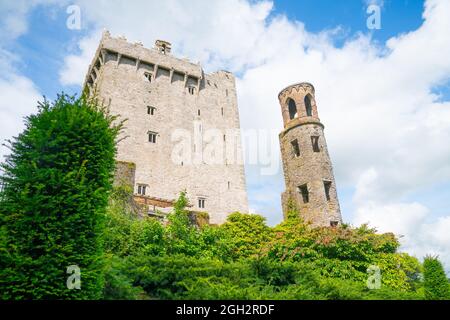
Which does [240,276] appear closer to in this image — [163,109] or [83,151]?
[83,151]

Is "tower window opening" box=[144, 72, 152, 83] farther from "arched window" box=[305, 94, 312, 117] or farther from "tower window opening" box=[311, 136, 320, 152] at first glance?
"tower window opening" box=[311, 136, 320, 152]

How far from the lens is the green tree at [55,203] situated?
7.80 meters

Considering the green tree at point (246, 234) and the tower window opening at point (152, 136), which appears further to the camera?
the tower window opening at point (152, 136)

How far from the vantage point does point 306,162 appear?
27484mm

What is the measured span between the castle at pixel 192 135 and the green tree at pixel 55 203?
16.9 metres

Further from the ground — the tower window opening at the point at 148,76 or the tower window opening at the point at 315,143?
the tower window opening at the point at 148,76

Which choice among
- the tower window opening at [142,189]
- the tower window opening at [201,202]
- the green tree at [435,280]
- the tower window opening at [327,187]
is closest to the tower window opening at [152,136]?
the tower window opening at [142,189]

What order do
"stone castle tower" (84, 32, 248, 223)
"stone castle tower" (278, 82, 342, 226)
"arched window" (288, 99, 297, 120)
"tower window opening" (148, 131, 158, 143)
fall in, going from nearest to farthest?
1. "stone castle tower" (278, 82, 342, 226)
2. "stone castle tower" (84, 32, 248, 223)
3. "tower window opening" (148, 131, 158, 143)
4. "arched window" (288, 99, 297, 120)

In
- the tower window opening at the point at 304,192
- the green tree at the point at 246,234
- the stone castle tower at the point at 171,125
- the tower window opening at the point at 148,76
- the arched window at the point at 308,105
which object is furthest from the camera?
the tower window opening at the point at 148,76

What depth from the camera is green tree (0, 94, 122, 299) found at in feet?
25.6

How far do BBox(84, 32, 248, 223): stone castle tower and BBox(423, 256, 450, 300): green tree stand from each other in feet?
50.6

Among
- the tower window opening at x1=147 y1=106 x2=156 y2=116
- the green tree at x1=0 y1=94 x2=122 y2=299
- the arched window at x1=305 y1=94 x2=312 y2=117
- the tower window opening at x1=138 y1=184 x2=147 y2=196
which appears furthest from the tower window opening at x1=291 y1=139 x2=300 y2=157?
the green tree at x1=0 y1=94 x2=122 y2=299

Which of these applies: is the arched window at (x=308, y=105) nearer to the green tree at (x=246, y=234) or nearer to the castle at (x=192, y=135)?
the castle at (x=192, y=135)
